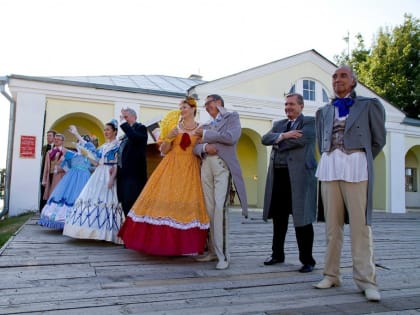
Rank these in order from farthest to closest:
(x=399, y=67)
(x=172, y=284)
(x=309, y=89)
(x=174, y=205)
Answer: (x=399, y=67), (x=309, y=89), (x=174, y=205), (x=172, y=284)

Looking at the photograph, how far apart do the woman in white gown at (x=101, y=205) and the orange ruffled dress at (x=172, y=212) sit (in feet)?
2.66

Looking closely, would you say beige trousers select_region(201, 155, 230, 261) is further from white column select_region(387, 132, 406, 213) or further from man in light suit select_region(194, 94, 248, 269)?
white column select_region(387, 132, 406, 213)

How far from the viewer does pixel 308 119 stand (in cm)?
350

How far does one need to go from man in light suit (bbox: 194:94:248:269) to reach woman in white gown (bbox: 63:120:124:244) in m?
1.42

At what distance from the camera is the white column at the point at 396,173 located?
14805 millimetres

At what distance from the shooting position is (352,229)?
273 cm

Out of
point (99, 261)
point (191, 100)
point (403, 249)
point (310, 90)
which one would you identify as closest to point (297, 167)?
point (191, 100)

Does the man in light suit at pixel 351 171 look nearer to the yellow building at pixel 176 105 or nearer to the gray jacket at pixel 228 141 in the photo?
the gray jacket at pixel 228 141

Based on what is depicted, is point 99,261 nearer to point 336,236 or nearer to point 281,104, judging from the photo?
point 336,236

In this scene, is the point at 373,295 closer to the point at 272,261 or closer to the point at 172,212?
the point at 272,261

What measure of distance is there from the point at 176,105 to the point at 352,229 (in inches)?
366

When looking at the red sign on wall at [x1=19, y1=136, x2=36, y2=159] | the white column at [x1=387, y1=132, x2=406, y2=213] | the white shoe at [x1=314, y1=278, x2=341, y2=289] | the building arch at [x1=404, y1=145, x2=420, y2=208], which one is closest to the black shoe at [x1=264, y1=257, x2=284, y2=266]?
the white shoe at [x1=314, y1=278, x2=341, y2=289]

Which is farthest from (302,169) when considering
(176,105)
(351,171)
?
(176,105)

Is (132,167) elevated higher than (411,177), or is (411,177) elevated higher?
(411,177)
